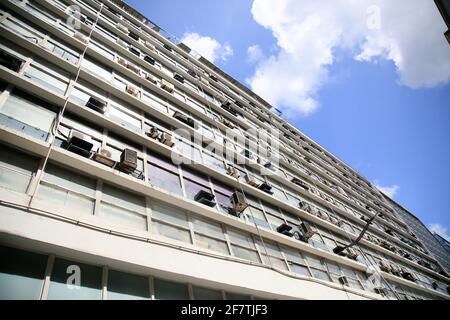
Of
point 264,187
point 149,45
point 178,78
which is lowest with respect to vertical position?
point 264,187

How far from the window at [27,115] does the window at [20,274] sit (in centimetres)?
342

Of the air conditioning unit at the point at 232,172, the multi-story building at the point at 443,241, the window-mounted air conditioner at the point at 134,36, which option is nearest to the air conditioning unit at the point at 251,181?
the air conditioning unit at the point at 232,172

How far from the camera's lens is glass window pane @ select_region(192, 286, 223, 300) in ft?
23.2

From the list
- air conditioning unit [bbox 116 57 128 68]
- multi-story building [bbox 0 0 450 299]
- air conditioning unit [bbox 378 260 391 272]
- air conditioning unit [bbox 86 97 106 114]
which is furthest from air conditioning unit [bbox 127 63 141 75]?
air conditioning unit [bbox 378 260 391 272]

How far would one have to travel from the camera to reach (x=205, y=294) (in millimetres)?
7242

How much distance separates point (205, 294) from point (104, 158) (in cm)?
483

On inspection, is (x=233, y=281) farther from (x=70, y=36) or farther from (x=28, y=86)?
(x=70, y=36)

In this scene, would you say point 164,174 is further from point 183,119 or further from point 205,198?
point 183,119

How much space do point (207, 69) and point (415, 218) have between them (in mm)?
46598

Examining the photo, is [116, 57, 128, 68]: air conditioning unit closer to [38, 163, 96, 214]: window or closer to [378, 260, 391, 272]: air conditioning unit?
[38, 163, 96, 214]: window

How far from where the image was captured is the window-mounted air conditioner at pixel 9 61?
26.0 feet

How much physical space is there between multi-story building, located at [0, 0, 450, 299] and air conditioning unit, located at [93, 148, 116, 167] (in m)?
0.04

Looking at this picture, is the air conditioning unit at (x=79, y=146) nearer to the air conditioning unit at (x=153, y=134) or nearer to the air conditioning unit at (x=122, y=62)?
the air conditioning unit at (x=153, y=134)

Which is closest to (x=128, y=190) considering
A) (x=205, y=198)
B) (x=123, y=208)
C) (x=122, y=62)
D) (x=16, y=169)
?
(x=123, y=208)
